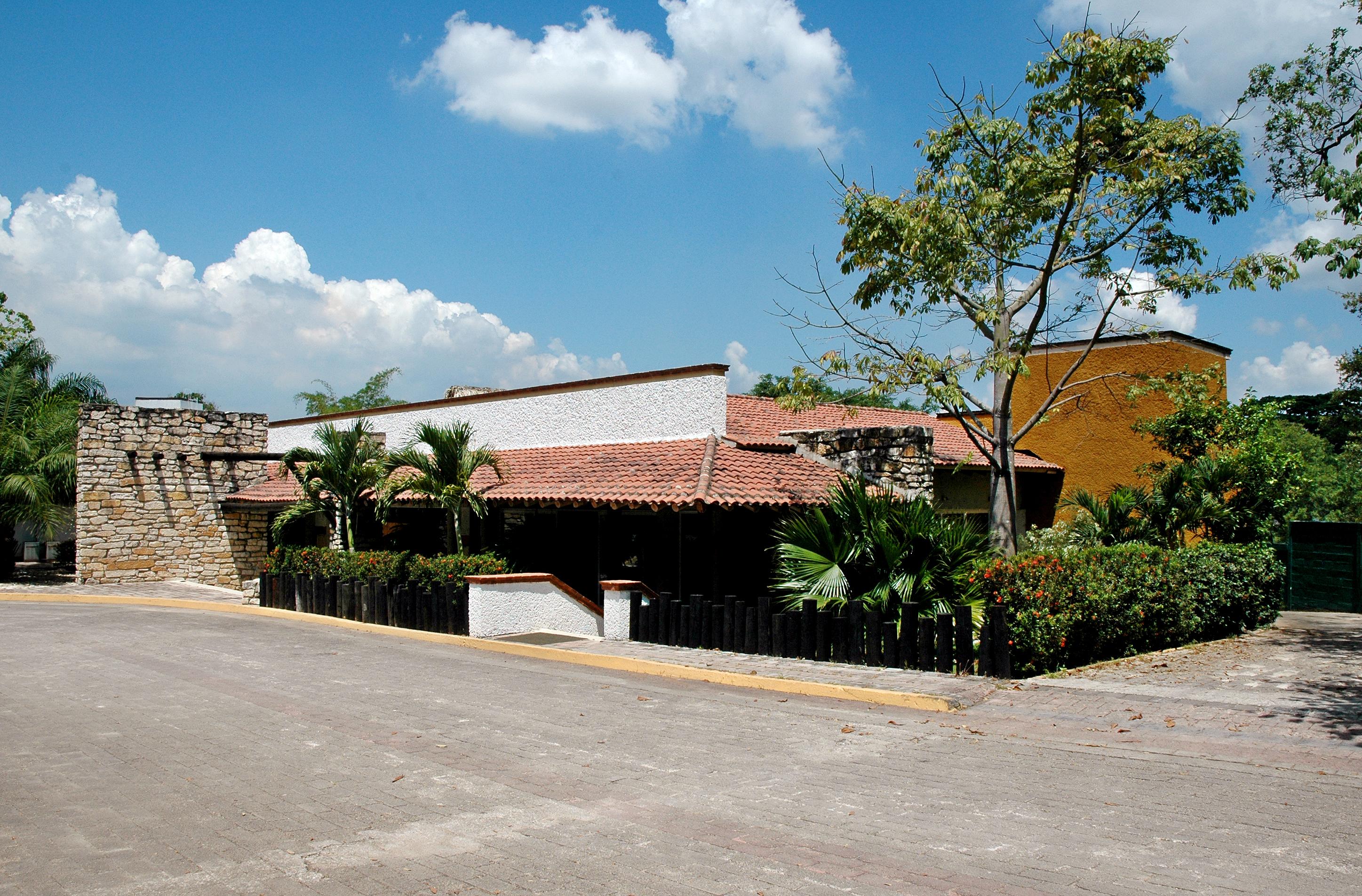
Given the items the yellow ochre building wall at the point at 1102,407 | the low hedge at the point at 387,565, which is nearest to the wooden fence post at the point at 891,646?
the low hedge at the point at 387,565

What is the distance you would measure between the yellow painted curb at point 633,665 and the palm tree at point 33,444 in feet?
26.2

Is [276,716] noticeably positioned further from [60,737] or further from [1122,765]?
[1122,765]

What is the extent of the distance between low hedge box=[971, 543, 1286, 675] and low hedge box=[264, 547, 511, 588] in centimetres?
809

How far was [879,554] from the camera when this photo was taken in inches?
456

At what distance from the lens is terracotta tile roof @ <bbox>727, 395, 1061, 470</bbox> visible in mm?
17859

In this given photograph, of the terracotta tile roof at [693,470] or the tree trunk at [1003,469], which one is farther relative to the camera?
the tree trunk at [1003,469]

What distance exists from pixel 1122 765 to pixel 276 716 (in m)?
7.20

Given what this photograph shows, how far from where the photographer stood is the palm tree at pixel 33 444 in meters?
24.6

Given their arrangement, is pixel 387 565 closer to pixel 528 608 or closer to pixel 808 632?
pixel 528 608

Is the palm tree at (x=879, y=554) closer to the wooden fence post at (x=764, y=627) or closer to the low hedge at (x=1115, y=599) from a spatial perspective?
the wooden fence post at (x=764, y=627)

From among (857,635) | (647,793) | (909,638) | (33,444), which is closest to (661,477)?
(857,635)

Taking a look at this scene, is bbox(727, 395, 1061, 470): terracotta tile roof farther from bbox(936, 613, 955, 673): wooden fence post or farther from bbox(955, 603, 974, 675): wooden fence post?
bbox(955, 603, 974, 675): wooden fence post

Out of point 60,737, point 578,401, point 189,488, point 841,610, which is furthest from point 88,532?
point 841,610

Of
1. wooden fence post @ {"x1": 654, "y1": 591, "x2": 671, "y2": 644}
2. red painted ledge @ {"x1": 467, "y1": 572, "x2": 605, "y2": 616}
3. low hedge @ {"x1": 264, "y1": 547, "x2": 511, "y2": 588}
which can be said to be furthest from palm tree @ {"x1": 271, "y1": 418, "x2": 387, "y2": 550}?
wooden fence post @ {"x1": 654, "y1": 591, "x2": 671, "y2": 644}
